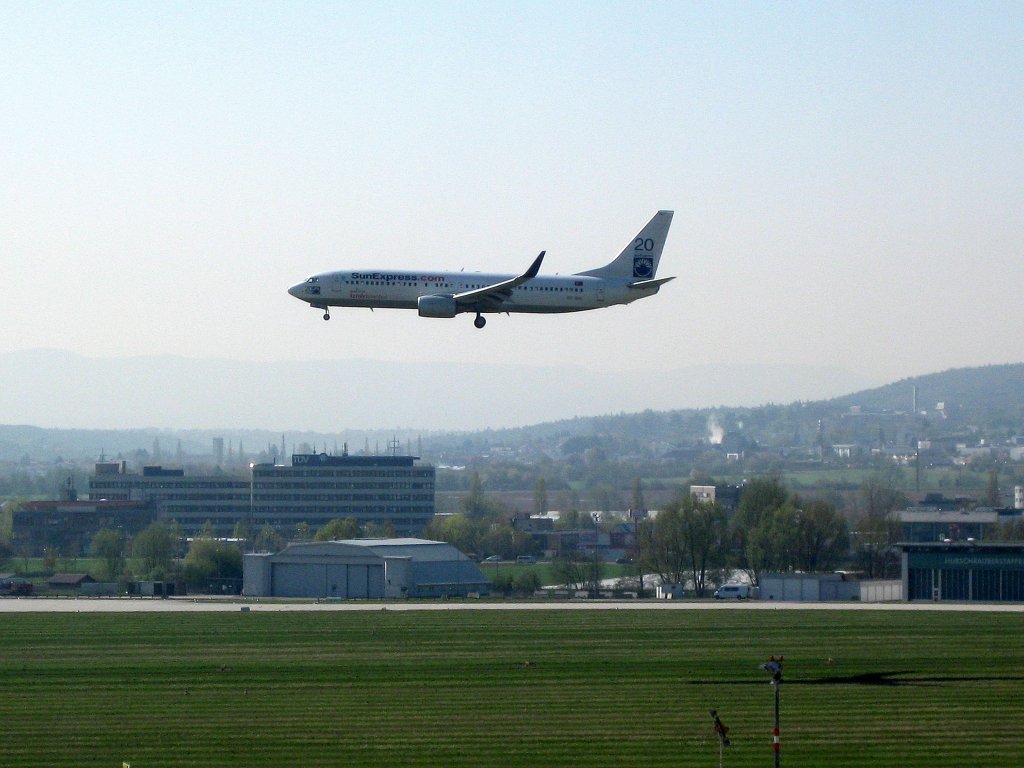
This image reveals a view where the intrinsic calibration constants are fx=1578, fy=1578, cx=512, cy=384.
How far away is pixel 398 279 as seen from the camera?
77938mm

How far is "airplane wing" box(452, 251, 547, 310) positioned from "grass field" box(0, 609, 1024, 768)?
16.0 meters

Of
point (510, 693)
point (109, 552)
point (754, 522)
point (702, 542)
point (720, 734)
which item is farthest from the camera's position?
point (109, 552)

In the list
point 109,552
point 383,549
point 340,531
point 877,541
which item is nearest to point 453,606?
point 383,549

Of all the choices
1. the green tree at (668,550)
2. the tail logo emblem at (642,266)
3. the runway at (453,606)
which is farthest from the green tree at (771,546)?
the tail logo emblem at (642,266)

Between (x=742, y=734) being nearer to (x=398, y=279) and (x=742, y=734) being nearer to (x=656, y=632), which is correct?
(x=656, y=632)

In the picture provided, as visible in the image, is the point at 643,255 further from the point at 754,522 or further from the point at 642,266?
the point at 754,522

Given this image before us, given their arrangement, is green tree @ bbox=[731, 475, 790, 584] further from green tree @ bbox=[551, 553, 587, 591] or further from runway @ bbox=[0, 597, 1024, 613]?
runway @ bbox=[0, 597, 1024, 613]

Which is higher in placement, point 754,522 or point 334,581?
point 754,522

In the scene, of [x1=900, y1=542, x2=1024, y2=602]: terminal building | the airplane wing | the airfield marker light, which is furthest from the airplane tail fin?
the airfield marker light

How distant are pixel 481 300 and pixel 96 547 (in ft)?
369

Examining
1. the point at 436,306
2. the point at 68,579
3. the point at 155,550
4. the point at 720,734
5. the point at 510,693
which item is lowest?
the point at 68,579

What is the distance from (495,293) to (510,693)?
31.7m

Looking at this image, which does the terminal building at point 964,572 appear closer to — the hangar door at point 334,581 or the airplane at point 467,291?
the airplane at point 467,291

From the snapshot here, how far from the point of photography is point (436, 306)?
→ 252ft
